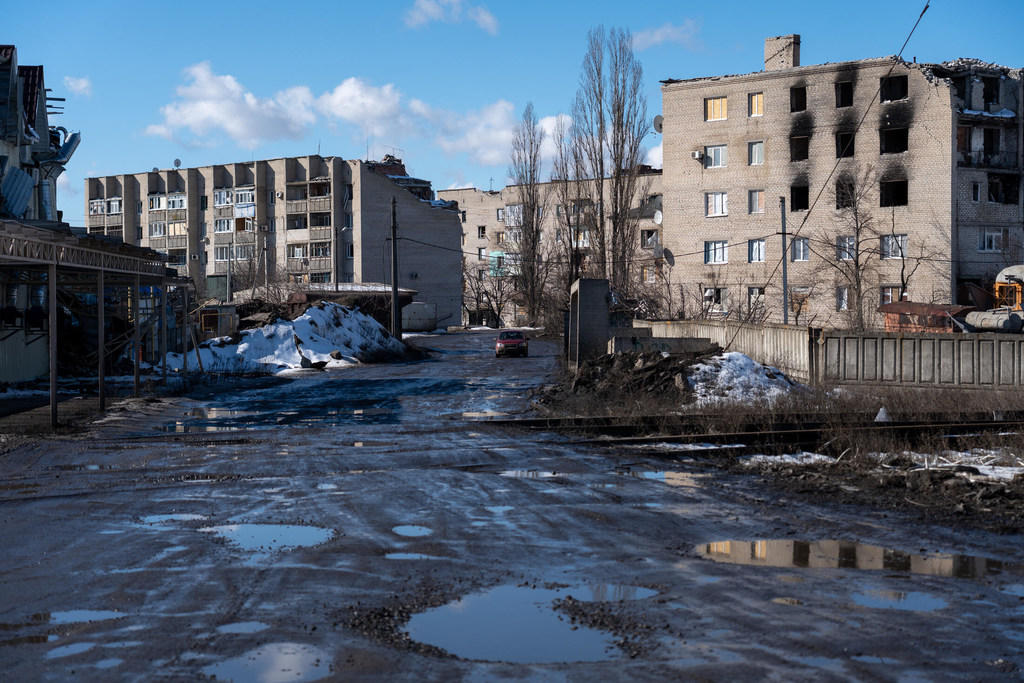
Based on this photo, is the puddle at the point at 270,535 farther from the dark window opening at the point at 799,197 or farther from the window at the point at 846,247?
the dark window opening at the point at 799,197

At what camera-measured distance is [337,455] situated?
554 inches

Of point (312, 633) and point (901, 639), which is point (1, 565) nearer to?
point (312, 633)

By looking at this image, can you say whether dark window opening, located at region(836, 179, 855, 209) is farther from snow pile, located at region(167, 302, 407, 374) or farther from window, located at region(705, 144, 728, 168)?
snow pile, located at region(167, 302, 407, 374)

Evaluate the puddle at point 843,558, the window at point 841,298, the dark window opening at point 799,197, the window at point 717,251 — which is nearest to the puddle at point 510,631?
the puddle at point 843,558

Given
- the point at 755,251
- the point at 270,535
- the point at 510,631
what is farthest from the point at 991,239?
the point at 510,631

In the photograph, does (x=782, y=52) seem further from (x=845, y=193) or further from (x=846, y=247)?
(x=846, y=247)

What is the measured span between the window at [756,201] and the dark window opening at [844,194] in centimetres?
403

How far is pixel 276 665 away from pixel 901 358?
69.5ft

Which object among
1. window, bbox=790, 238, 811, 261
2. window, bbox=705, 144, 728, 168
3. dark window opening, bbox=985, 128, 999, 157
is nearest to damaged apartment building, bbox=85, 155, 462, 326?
window, bbox=705, 144, 728, 168

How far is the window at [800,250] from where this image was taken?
49.8 m

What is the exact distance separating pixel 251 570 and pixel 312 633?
1.72m

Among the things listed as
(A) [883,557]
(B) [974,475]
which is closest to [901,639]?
(A) [883,557]

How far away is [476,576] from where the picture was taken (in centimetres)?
722

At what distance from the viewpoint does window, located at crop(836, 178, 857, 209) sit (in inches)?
1944
